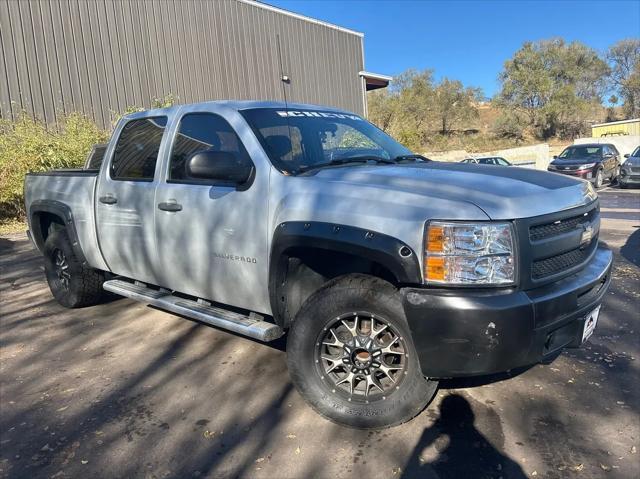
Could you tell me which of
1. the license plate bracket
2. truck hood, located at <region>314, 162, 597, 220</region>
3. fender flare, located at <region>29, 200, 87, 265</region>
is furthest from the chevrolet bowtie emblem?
fender flare, located at <region>29, 200, 87, 265</region>

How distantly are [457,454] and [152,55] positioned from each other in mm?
17352

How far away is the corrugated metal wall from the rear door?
11.1m

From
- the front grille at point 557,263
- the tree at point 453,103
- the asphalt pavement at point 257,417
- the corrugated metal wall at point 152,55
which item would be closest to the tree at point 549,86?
the tree at point 453,103

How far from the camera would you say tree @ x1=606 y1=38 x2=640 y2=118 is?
4941 cm

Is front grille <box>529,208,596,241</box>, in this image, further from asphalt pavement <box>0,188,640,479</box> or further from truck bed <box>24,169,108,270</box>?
truck bed <box>24,169,108,270</box>

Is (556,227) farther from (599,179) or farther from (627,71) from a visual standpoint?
(627,71)

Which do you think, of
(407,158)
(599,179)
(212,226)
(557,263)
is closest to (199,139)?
(212,226)

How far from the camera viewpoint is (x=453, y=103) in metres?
41.8

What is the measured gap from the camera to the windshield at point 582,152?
1923 centimetres

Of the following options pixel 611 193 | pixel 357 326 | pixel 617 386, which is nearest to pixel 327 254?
pixel 357 326

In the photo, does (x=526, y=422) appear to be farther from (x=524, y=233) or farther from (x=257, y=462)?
(x=257, y=462)

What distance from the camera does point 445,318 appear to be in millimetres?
2512

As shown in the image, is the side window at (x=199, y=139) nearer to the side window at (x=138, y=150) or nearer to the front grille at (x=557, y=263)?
the side window at (x=138, y=150)

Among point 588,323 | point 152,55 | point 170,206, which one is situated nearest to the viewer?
point 588,323
